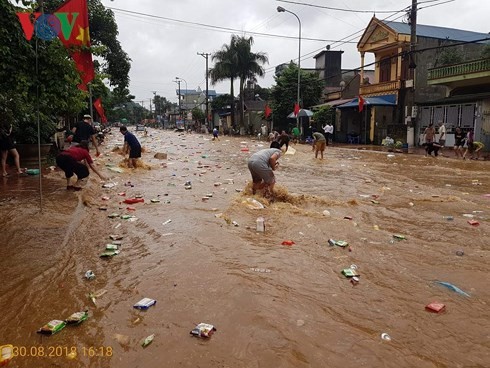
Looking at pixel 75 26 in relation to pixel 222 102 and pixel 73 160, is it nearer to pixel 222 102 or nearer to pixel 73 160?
pixel 73 160

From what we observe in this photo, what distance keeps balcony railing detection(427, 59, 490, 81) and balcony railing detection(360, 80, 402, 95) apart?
3860 millimetres

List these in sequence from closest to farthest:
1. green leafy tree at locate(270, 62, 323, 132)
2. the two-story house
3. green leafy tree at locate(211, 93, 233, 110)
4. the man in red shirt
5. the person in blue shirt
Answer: the man in red shirt < the person in blue shirt < the two-story house < green leafy tree at locate(270, 62, 323, 132) < green leafy tree at locate(211, 93, 233, 110)

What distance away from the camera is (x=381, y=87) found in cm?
2786

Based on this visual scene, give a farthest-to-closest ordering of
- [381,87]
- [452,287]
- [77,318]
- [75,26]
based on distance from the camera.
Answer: [381,87]
[75,26]
[452,287]
[77,318]

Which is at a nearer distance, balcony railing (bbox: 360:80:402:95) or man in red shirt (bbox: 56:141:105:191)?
man in red shirt (bbox: 56:141:105:191)

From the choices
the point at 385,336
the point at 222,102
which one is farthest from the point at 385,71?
the point at 222,102

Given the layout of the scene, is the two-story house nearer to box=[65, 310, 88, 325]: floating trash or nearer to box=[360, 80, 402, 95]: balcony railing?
box=[360, 80, 402, 95]: balcony railing

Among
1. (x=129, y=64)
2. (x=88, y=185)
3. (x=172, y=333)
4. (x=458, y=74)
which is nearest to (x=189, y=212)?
(x=88, y=185)

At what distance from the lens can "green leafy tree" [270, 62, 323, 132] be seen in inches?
1332

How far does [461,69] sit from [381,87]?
26.7 ft

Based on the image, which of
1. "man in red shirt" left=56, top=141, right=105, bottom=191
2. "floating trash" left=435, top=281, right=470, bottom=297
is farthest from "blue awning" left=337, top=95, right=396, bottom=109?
"floating trash" left=435, top=281, right=470, bottom=297

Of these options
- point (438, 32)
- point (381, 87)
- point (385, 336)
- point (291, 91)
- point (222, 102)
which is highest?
point (438, 32)

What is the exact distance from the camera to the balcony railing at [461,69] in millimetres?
18703

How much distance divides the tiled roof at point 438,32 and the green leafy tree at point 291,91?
325 inches
